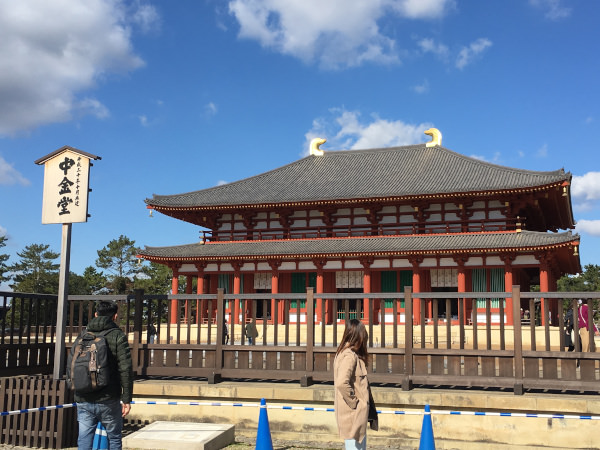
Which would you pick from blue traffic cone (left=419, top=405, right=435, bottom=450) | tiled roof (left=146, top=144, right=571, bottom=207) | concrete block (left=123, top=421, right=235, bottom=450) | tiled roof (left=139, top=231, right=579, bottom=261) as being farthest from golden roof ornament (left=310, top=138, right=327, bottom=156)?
blue traffic cone (left=419, top=405, right=435, bottom=450)

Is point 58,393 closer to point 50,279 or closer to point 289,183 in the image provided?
point 289,183

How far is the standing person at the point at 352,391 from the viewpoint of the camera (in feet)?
16.9

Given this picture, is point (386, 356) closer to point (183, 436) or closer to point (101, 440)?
point (183, 436)

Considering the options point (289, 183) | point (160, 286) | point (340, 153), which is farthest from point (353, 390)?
point (160, 286)

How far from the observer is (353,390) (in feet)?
17.1

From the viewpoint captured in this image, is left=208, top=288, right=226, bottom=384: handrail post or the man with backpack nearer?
the man with backpack

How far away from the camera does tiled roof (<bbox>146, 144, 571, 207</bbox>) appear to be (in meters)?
26.2

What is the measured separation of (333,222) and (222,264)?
6.02m

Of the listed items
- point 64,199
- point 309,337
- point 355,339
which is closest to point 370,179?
point 309,337

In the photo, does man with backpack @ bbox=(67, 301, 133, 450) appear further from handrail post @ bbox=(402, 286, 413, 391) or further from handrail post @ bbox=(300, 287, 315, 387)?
handrail post @ bbox=(402, 286, 413, 391)

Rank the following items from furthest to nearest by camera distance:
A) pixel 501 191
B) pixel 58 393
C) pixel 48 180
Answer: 1. pixel 501 191
2. pixel 48 180
3. pixel 58 393

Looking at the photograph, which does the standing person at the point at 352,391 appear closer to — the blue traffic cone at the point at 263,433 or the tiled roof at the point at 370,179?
the blue traffic cone at the point at 263,433

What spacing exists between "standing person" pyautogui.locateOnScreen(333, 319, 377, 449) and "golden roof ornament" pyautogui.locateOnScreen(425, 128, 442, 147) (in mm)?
29115

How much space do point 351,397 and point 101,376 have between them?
7.59ft
